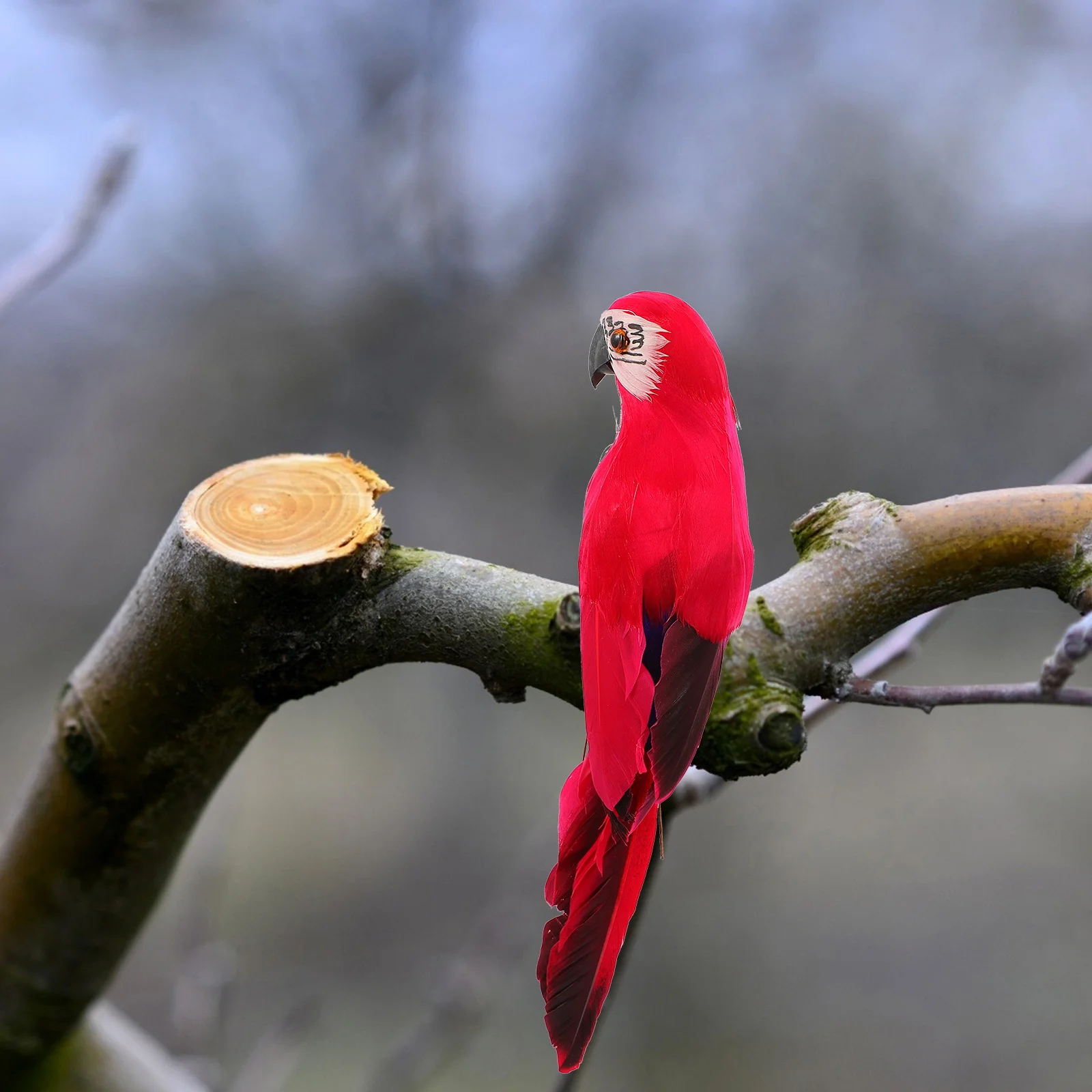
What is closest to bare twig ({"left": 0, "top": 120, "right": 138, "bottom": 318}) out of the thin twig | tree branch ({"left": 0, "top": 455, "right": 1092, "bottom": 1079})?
tree branch ({"left": 0, "top": 455, "right": 1092, "bottom": 1079})

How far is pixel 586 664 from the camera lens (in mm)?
270

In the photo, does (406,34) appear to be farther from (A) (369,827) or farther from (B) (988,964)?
(B) (988,964)

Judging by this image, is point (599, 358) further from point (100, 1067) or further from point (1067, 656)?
point (100, 1067)

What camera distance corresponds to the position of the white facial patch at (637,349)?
0.93 feet

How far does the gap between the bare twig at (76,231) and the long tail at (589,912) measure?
1.96 ft

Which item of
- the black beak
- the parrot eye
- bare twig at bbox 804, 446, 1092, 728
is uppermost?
the parrot eye

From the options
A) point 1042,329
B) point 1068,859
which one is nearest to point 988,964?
point 1068,859

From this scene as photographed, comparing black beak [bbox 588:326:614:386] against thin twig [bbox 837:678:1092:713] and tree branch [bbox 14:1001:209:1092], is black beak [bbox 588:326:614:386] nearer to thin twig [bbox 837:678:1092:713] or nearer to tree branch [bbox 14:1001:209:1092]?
thin twig [bbox 837:678:1092:713]

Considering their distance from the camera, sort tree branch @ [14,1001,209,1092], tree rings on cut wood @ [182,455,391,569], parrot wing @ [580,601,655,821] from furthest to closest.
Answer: tree branch @ [14,1001,209,1092], tree rings on cut wood @ [182,455,391,569], parrot wing @ [580,601,655,821]

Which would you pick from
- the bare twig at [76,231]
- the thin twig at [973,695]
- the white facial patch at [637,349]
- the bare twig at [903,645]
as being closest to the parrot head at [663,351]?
the white facial patch at [637,349]

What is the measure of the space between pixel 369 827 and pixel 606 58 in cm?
112

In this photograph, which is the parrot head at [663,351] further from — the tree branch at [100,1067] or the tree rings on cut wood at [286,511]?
the tree branch at [100,1067]

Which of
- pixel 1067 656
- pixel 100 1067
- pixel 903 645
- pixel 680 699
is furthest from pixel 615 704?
pixel 100 1067

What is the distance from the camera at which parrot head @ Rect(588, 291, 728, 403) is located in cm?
28
